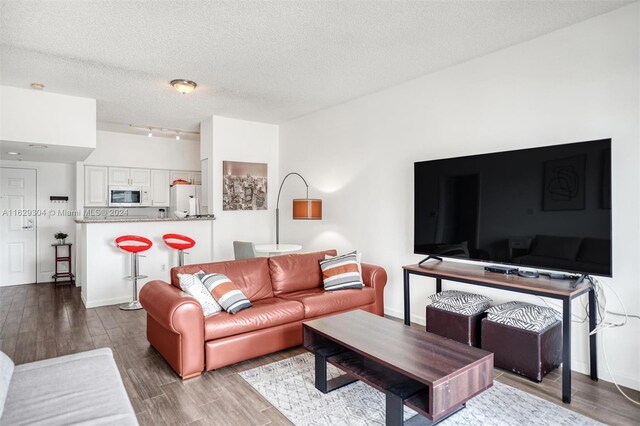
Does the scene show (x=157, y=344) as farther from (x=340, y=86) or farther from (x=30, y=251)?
(x=30, y=251)

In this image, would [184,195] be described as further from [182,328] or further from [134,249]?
[182,328]

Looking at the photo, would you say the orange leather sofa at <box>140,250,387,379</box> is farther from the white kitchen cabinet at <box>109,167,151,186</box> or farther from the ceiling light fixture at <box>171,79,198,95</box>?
the white kitchen cabinet at <box>109,167,151,186</box>

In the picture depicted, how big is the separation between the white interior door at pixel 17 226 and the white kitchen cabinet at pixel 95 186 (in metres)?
0.80

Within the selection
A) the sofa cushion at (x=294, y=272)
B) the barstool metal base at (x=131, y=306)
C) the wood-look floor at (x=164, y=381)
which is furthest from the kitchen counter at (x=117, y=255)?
the sofa cushion at (x=294, y=272)

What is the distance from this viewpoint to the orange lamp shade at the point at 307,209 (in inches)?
197

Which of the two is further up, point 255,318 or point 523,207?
point 523,207

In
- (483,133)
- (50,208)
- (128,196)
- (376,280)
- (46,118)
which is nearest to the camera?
(483,133)

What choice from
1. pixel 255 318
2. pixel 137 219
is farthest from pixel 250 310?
pixel 137 219

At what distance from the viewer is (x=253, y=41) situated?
3.15 m

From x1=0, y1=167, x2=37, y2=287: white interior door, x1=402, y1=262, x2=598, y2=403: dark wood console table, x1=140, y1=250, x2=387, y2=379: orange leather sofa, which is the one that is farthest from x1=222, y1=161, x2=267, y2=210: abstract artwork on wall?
x1=0, y1=167, x2=37, y2=287: white interior door

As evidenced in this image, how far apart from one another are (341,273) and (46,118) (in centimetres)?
411

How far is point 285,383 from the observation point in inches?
104

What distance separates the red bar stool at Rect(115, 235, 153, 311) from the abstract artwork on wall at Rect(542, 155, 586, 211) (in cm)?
446

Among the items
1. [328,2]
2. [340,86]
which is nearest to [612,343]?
[328,2]
